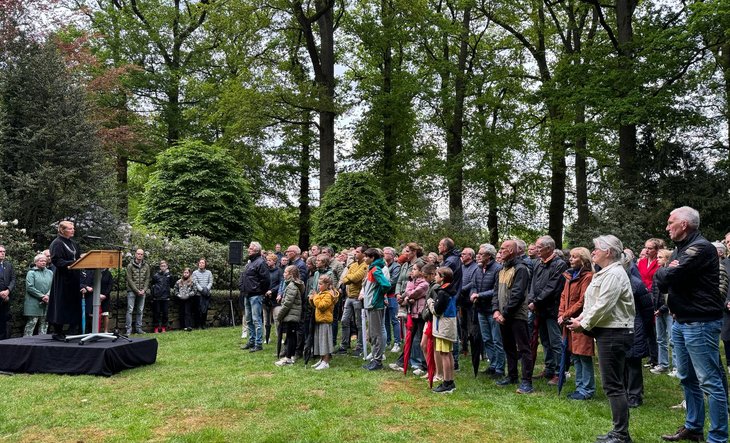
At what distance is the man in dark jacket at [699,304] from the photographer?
4.57 meters

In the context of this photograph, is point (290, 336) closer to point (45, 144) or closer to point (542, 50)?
point (45, 144)

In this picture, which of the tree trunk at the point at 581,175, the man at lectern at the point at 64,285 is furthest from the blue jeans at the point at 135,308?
the tree trunk at the point at 581,175

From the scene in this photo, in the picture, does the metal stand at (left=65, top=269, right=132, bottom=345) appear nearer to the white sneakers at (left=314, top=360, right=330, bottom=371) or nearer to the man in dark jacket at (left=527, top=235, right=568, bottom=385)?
the white sneakers at (left=314, top=360, right=330, bottom=371)

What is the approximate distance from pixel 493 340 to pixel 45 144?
38.9 ft

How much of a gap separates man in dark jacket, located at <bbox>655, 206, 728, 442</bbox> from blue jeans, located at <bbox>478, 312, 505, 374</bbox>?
3077mm

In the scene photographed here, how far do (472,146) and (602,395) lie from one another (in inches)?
649

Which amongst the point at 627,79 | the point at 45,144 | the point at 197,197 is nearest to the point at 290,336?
the point at 45,144

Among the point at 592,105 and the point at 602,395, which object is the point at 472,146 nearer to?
the point at 592,105

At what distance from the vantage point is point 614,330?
4.76 m

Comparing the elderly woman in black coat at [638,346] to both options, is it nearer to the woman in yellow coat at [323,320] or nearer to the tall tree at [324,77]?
the woman in yellow coat at [323,320]

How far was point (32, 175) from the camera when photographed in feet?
43.2

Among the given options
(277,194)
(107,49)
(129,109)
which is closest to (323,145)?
(277,194)

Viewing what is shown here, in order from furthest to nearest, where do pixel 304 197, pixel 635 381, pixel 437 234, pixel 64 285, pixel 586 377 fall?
pixel 304 197 < pixel 437 234 < pixel 64 285 < pixel 586 377 < pixel 635 381

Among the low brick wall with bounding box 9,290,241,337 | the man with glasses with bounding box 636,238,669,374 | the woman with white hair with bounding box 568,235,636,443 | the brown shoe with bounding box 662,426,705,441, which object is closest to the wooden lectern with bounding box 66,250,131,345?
the low brick wall with bounding box 9,290,241,337
